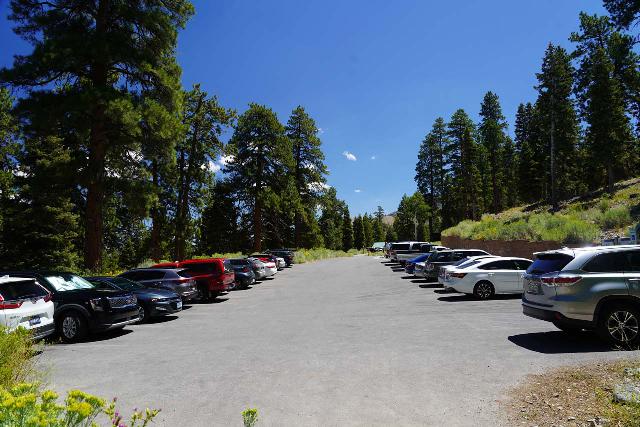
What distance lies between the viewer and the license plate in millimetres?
8500

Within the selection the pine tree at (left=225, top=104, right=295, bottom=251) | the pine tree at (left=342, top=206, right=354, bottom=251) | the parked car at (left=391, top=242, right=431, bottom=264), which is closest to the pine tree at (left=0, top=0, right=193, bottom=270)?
the parked car at (left=391, top=242, right=431, bottom=264)

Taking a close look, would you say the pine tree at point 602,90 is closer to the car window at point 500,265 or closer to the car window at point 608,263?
the car window at point 500,265

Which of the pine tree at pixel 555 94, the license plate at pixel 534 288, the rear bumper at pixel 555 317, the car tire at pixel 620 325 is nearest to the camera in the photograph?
the car tire at pixel 620 325

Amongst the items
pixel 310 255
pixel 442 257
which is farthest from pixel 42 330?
pixel 310 255

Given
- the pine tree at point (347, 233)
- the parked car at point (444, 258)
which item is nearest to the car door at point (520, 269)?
the parked car at point (444, 258)

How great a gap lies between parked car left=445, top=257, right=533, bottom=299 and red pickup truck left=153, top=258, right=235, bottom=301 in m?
9.40

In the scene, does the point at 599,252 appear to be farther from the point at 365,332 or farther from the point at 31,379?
the point at 31,379

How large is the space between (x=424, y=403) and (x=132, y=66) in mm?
20782

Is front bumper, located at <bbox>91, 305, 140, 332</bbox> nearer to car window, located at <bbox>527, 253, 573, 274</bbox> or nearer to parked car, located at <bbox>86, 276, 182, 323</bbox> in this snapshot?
parked car, located at <bbox>86, 276, 182, 323</bbox>

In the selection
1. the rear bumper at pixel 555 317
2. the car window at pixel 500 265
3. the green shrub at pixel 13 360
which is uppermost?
the car window at pixel 500 265

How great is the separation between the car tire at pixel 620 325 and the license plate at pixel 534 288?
43.4 inches

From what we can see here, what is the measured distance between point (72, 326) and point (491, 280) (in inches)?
507

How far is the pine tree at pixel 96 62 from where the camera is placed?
17.8 metres

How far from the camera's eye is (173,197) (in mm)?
37438
